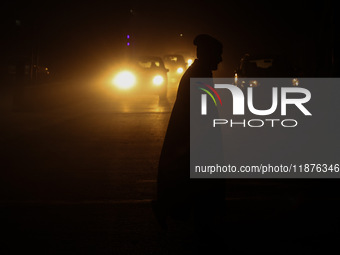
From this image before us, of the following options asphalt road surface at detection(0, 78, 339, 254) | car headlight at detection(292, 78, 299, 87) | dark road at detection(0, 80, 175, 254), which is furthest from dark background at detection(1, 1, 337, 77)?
asphalt road surface at detection(0, 78, 339, 254)

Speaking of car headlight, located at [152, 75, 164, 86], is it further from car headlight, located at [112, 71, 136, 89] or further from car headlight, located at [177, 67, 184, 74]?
car headlight, located at [177, 67, 184, 74]

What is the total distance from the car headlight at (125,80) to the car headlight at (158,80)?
103cm

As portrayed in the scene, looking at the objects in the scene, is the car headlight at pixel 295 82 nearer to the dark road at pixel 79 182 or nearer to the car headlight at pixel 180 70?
the dark road at pixel 79 182

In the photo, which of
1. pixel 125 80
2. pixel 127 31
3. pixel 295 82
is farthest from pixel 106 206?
pixel 127 31

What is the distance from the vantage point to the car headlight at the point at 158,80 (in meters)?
26.3

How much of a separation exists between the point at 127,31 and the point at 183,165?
2695 cm

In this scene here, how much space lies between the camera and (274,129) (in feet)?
47.9

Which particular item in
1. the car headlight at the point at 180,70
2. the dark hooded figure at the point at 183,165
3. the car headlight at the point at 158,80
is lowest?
the dark hooded figure at the point at 183,165

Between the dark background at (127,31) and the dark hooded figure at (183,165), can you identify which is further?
the dark background at (127,31)

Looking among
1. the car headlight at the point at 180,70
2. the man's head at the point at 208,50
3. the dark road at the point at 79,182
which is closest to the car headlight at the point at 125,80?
the dark road at the point at 79,182

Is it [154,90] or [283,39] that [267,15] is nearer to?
[283,39]

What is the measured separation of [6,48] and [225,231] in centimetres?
5277

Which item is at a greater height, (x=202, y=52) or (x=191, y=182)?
(x=202, y=52)

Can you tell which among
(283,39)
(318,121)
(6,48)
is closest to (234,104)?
(318,121)
